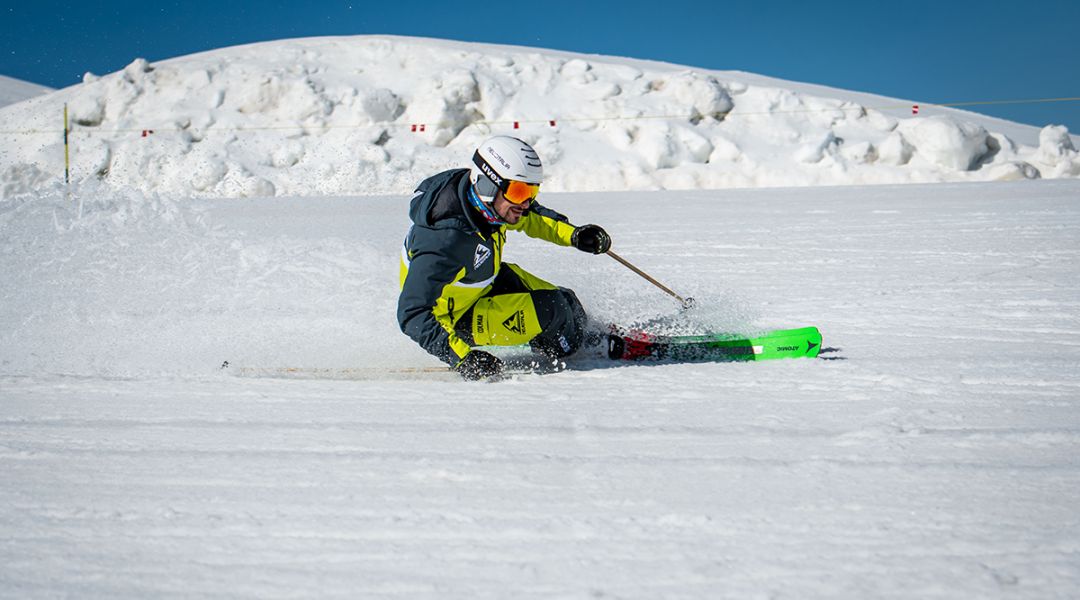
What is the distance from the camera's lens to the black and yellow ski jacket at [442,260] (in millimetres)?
3881

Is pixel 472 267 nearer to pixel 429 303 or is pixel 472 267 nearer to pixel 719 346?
pixel 429 303

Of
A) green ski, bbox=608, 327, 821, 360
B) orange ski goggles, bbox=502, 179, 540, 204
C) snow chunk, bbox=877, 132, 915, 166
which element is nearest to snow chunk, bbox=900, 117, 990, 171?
snow chunk, bbox=877, 132, 915, 166

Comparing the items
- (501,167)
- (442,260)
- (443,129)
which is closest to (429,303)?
(442,260)

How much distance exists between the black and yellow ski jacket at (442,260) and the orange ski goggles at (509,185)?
0.10 meters

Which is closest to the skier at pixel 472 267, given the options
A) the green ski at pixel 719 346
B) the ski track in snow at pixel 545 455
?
the ski track in snow at pixel 545 455

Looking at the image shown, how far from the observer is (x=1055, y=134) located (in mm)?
20406

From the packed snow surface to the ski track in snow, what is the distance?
15018 mm

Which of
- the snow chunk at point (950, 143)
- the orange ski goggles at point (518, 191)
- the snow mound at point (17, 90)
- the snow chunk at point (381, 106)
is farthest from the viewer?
the snow mound at point (17, 90)

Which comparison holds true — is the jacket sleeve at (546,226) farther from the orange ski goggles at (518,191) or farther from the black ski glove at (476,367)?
the black ski glove at (476,367)

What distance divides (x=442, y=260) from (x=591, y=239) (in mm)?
1015

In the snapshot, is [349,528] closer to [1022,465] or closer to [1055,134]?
[1022,465]

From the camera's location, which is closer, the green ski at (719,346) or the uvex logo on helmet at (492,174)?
the uvex logo on helmet at (492,174)

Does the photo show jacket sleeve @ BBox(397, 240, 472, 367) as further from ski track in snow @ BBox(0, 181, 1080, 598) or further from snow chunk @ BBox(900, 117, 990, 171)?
snow chunk @ BBox(900, 117, 990, 171)

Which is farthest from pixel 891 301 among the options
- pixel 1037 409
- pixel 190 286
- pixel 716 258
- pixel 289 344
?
pixel 190 286
